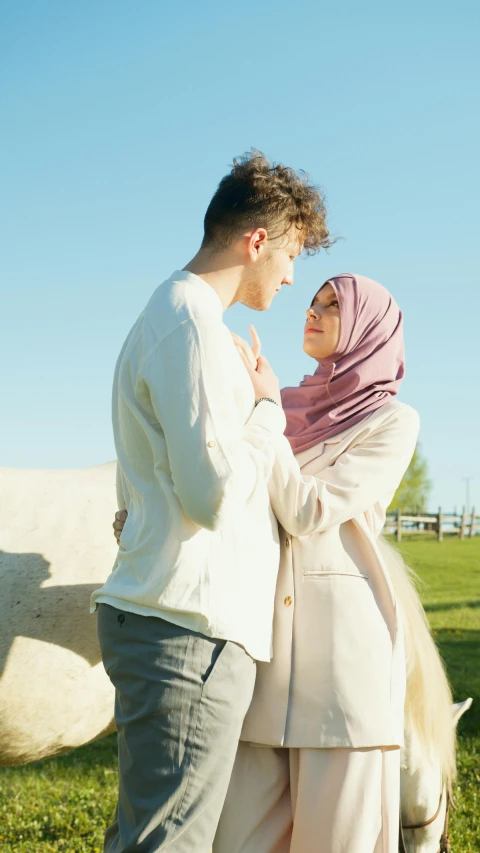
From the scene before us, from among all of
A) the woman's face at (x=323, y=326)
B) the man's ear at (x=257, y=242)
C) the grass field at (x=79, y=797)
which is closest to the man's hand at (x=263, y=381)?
the man's ear at (x=257, y=242)

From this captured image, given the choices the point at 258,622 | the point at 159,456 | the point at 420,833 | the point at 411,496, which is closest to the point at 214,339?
the point at 159,456

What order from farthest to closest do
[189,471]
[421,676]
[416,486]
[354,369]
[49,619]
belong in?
[416,486], [421,676], [49,619], [354,369], [189,471]

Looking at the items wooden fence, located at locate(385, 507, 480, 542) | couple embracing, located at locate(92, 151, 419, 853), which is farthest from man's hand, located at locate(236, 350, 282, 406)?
wooden fence, located at locate(385, 507, 480, 542)

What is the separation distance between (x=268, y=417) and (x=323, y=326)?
663mm

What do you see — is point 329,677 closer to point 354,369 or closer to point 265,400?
point 265,400

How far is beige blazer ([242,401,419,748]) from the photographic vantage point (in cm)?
224

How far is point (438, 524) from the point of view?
110 feet

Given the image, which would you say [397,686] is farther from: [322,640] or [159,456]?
[159,456]

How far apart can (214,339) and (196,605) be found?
602 millimetres

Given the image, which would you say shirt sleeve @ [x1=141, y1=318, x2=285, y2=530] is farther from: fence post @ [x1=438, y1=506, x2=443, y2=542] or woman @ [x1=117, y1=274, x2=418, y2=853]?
fence post @ [x1=438, y1=506, x2=443, y2=542]

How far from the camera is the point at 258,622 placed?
2020mm

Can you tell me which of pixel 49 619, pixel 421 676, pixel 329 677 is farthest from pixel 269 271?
pixel 421 676

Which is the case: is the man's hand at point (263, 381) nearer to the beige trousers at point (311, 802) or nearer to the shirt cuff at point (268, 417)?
the shirt cuff at point (268, 417)

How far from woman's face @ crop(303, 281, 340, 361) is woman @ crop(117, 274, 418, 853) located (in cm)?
29
